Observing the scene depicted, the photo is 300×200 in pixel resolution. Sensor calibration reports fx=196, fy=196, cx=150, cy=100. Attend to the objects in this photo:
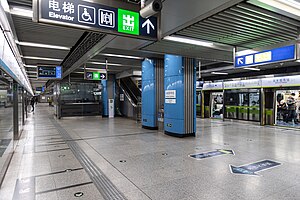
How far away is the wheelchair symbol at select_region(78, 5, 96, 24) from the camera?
2.22 meters

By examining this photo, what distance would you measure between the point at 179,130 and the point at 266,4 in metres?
4.75

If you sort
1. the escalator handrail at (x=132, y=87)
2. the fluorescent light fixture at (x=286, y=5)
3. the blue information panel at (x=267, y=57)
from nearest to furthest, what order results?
the fluorescent light fixture at (x=286, y=5), the blue information panel at (x=267, y=57), the escalator handrail at (x=132, y=87)

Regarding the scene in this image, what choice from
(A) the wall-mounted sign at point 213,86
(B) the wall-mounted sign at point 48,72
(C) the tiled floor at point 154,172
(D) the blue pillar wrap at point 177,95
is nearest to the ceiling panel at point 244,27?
(D) the blue pillar wrap at point 177,95

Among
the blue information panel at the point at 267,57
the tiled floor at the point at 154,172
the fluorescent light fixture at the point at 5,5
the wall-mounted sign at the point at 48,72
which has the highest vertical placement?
the fluorescent light fixture at the point at 5,5

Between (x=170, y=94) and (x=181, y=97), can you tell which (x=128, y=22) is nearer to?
(x=181, y=97)

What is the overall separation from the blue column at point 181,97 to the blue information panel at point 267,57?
7.13 feet

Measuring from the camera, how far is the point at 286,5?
10.6 ft

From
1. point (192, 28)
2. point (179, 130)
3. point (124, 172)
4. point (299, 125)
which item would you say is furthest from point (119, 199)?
point (299, 125)

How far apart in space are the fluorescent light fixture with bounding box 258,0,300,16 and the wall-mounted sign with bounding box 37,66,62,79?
946 centimetres

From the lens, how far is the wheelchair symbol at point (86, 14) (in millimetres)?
2223

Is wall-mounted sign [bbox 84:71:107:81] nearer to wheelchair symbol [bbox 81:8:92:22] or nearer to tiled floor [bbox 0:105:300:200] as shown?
tiled floor [bbox 0:105:300:200]

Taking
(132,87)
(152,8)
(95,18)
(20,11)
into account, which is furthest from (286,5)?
(132,87)

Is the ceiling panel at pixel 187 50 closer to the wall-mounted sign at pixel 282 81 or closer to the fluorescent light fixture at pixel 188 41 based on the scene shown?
the fluorescent light fixture at pixel 188 41

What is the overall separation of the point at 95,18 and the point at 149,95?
261 inches
